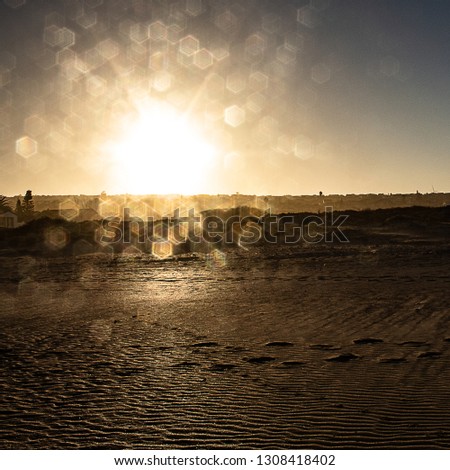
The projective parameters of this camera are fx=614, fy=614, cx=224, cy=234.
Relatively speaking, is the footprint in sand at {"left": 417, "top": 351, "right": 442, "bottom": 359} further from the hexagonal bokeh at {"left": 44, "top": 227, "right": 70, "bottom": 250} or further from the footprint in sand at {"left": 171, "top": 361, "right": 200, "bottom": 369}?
the hexagonal bokeh at {"left": 44, "top": 227, "right": 70, "bottom": 250}

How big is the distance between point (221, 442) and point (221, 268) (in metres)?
17.7

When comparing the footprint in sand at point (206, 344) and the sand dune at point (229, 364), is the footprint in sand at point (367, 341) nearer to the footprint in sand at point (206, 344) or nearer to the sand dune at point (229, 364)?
the sand dune at point (229, 364)

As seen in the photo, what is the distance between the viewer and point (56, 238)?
34.9 meters

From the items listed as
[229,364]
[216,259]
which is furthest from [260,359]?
[216,259]

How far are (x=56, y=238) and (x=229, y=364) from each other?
27492 millimetres

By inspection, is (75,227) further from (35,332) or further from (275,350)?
(275,350)

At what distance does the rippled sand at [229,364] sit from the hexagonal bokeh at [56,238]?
13.9m

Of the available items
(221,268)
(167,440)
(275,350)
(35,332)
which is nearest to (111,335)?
(35,332)

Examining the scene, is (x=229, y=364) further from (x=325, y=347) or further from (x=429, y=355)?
(x=429, y=355)

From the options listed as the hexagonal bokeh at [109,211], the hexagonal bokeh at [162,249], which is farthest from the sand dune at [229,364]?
the hexagonal bokeh at [109,211]

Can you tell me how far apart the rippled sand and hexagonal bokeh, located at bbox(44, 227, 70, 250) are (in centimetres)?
1387

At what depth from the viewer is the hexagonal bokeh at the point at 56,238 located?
33219 millimetres

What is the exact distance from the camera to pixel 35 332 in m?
12.1
